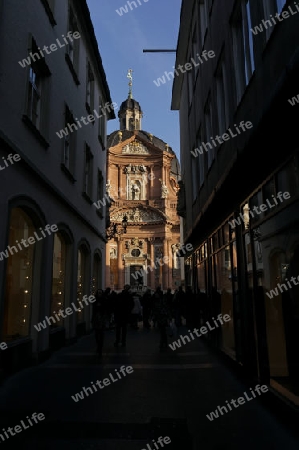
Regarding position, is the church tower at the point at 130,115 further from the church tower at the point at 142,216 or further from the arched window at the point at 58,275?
the arched window at the point at 58,275

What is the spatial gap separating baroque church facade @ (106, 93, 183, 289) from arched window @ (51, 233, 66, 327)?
32154 millimetres

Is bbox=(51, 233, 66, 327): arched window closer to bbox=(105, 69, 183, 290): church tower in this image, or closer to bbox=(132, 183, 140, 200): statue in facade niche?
bbox=(105, 69, 183, 290): church tower

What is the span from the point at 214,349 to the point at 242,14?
814 centimetres

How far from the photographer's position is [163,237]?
4656 cm

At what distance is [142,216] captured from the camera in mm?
47750

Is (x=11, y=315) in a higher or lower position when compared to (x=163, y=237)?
lower

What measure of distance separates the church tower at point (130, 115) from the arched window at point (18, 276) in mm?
62077

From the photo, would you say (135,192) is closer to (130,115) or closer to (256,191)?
(130,115)

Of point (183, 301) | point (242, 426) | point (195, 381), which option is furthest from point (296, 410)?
point (183, 301)

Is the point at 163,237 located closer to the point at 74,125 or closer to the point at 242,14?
the point at 74,125

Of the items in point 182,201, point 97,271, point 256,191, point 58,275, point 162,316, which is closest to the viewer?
point 256,191

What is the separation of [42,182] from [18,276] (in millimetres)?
2417

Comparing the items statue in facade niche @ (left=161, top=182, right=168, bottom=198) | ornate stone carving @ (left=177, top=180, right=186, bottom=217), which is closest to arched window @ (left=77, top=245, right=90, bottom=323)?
ornate stone carving @ (left=177, top=180, right=186, bottom=217)

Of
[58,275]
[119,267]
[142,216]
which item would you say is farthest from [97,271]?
[142,216]
